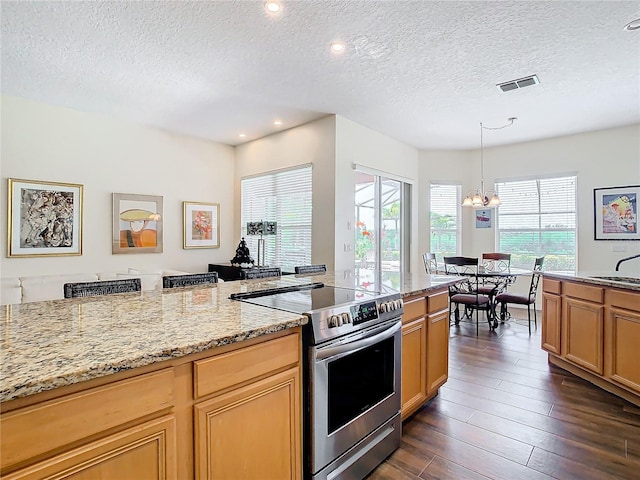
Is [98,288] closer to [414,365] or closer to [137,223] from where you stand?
[414,365]

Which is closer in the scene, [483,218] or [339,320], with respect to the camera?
[339,320]

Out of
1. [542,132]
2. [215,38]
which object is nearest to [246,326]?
[215,38]

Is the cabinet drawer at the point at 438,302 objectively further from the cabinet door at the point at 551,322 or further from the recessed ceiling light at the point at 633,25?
the recessed ceiling light at the point at 633,25

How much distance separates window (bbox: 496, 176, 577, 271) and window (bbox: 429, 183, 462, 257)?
2.40ft

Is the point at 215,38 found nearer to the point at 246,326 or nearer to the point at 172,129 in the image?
the point at 246,326

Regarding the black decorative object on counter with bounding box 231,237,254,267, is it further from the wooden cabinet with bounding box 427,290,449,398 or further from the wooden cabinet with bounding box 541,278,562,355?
the wooden cabinet with bounding box 541,278,562,355

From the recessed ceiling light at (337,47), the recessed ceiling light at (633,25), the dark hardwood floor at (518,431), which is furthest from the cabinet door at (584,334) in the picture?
the recessed ceiling light at (337,47)

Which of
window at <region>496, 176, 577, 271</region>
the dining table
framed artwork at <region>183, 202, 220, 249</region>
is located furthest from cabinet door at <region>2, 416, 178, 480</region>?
window at <region>496, 176, 577, 271</region>

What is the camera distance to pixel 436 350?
2617 mm

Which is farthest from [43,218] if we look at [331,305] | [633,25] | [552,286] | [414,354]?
[633,25]

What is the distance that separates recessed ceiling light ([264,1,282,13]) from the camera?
7.95 feet

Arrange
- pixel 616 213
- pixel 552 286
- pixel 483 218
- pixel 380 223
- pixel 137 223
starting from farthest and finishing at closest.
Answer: pixel 483 218
pixel 380 223
pixel 616 213
pixel 137 223
pixel 552 286

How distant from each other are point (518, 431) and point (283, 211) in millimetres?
4078

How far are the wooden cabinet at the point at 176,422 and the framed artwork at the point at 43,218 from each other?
14.3ft
